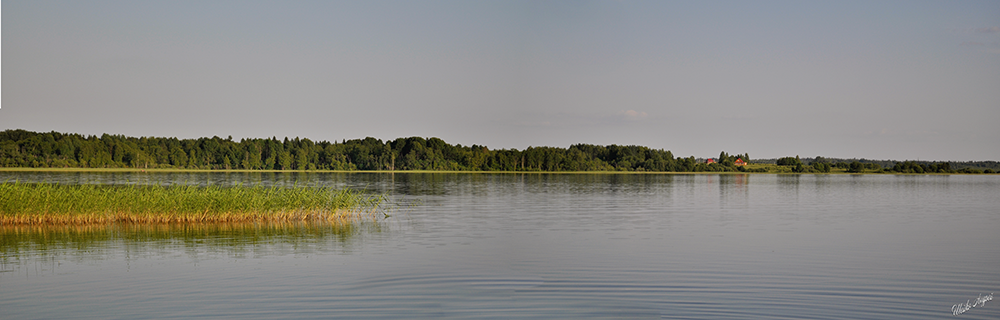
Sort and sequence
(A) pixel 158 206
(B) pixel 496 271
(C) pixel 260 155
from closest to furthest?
(B) pixel 496 271, (A) pixel 158 206, (C) pixel 260 155

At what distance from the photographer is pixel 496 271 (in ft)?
53.4

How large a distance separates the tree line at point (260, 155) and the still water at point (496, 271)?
148556 mm

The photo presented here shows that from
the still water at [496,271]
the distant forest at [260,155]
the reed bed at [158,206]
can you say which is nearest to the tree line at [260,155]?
the distant forest at [260,155]

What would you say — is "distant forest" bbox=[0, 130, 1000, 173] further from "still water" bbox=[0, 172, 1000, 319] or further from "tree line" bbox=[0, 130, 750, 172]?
"still water" bbox=[0, 172, 1000, 319]

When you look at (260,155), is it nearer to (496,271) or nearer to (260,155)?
(260,155)

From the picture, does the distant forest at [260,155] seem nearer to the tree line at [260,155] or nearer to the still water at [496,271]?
the tree line at [260,155]

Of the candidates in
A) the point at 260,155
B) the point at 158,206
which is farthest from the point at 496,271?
the point at 260,155

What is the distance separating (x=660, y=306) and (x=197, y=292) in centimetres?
906

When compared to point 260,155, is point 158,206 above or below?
below

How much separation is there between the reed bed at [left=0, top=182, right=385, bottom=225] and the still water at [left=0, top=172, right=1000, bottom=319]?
1.19m

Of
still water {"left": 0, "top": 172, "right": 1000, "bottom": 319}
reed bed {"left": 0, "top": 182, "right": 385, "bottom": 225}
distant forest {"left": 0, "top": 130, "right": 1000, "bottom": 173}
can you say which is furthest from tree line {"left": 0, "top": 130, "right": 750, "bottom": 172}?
still water {"left": 0, "top": 172, "right": 1000, "bottom": 319}

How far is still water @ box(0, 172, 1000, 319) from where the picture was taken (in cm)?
1228

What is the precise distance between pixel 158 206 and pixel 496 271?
51.7 feet

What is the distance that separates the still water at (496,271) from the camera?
12.3 meters
